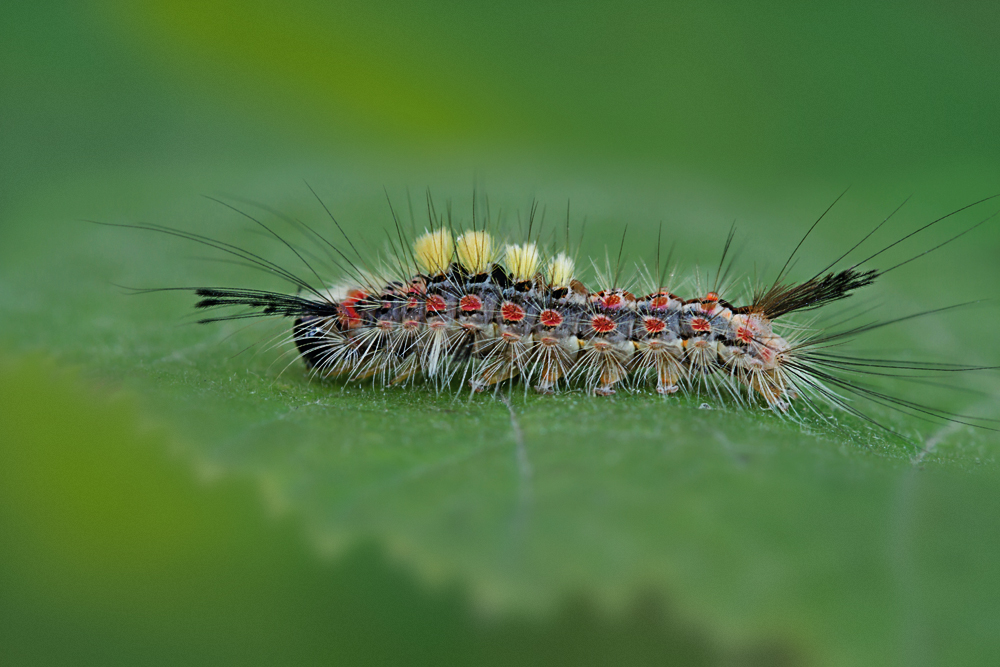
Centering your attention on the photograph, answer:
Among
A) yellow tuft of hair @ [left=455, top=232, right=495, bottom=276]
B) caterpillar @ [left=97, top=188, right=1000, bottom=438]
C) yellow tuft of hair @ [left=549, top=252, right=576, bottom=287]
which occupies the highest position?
→ yellow tuft of hair @ [left=455, top=232, right=495, bottom=276]

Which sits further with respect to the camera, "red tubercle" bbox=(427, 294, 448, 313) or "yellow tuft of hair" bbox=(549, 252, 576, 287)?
"yellow tuft of hair" bbox=(549, 252, 576, 287)

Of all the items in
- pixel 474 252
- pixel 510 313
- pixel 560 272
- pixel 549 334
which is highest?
pixel 474 252

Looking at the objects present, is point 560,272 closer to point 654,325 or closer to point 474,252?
point 474,252

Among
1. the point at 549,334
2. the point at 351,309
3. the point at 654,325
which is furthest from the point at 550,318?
the point at 351,309

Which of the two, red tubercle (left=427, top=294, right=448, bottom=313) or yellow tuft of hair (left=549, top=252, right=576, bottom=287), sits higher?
yellow tuft of hair (left=549, top=252, right=576, bottom=287)

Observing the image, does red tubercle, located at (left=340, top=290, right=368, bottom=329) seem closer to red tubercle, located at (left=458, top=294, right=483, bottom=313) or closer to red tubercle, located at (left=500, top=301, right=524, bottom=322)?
red tubercle, located at (left=458, top=294, right=483, bottom=313)

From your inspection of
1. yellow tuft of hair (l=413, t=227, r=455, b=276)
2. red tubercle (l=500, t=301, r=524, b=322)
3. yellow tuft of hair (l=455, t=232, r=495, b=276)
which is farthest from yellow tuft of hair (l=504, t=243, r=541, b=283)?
yellow tuft of hair (l=413, t=227, r=455, b=276)
